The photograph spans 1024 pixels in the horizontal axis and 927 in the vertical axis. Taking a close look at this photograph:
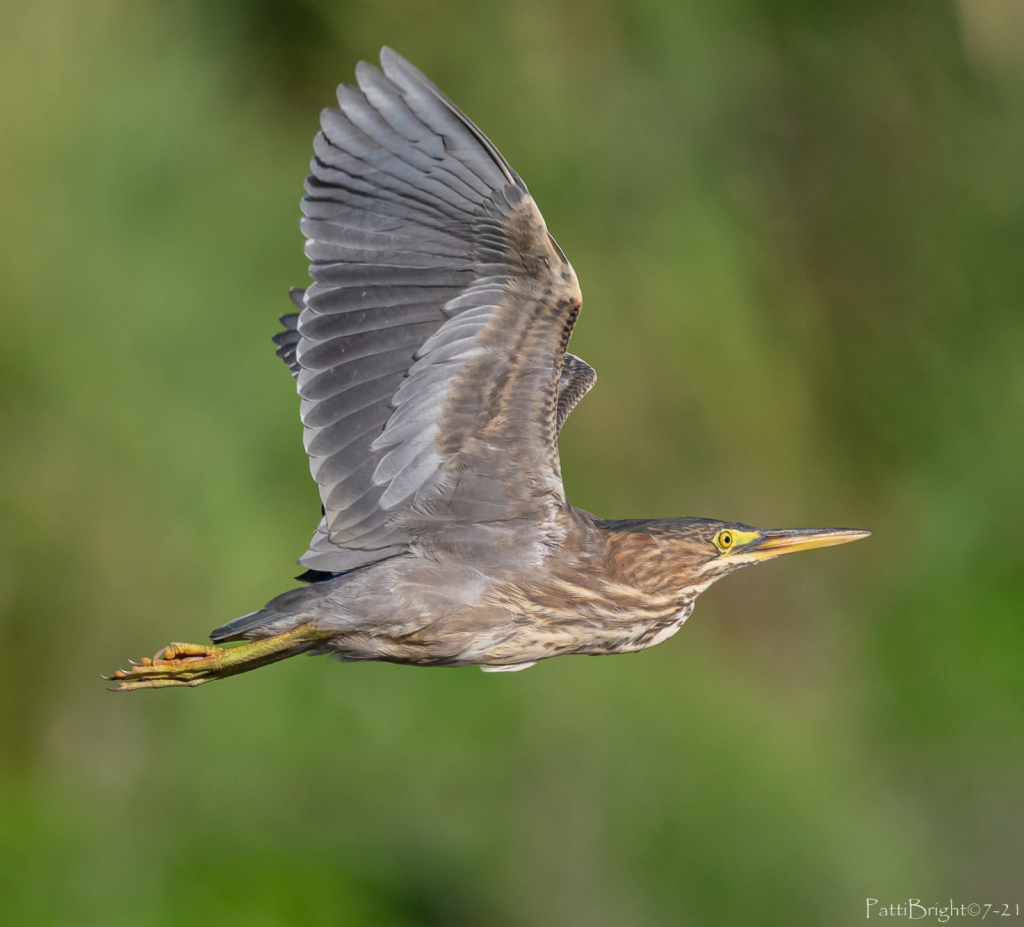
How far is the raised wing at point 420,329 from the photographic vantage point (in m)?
3.40

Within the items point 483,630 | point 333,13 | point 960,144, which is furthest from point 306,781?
point 960,144

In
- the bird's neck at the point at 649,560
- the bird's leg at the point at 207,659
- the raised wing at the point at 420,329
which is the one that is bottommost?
the bird's leg at the point at 207,659

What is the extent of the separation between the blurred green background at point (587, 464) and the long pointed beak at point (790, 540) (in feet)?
14.3

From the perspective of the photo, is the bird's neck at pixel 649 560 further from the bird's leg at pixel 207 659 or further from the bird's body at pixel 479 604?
the bird's leg at pixel 207 659

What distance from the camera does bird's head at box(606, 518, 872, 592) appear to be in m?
3.94

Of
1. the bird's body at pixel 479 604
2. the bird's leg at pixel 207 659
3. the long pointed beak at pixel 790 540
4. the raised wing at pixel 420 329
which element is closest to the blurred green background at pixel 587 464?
the bird's leg at pixel 207 659

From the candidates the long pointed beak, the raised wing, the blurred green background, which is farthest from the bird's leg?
the blurred green background

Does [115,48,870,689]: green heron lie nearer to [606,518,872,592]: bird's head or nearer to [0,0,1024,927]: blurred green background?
[606,518,872,592]: bird's head

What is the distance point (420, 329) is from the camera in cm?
358

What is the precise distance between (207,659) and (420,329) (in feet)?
3.57

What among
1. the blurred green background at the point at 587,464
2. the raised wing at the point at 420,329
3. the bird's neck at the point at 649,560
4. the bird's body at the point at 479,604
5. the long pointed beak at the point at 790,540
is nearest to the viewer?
the raised wing at the point at 420,329

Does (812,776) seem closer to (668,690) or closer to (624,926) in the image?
(668,690)

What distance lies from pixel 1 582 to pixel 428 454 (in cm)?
453

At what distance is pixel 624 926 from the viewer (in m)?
8.05
